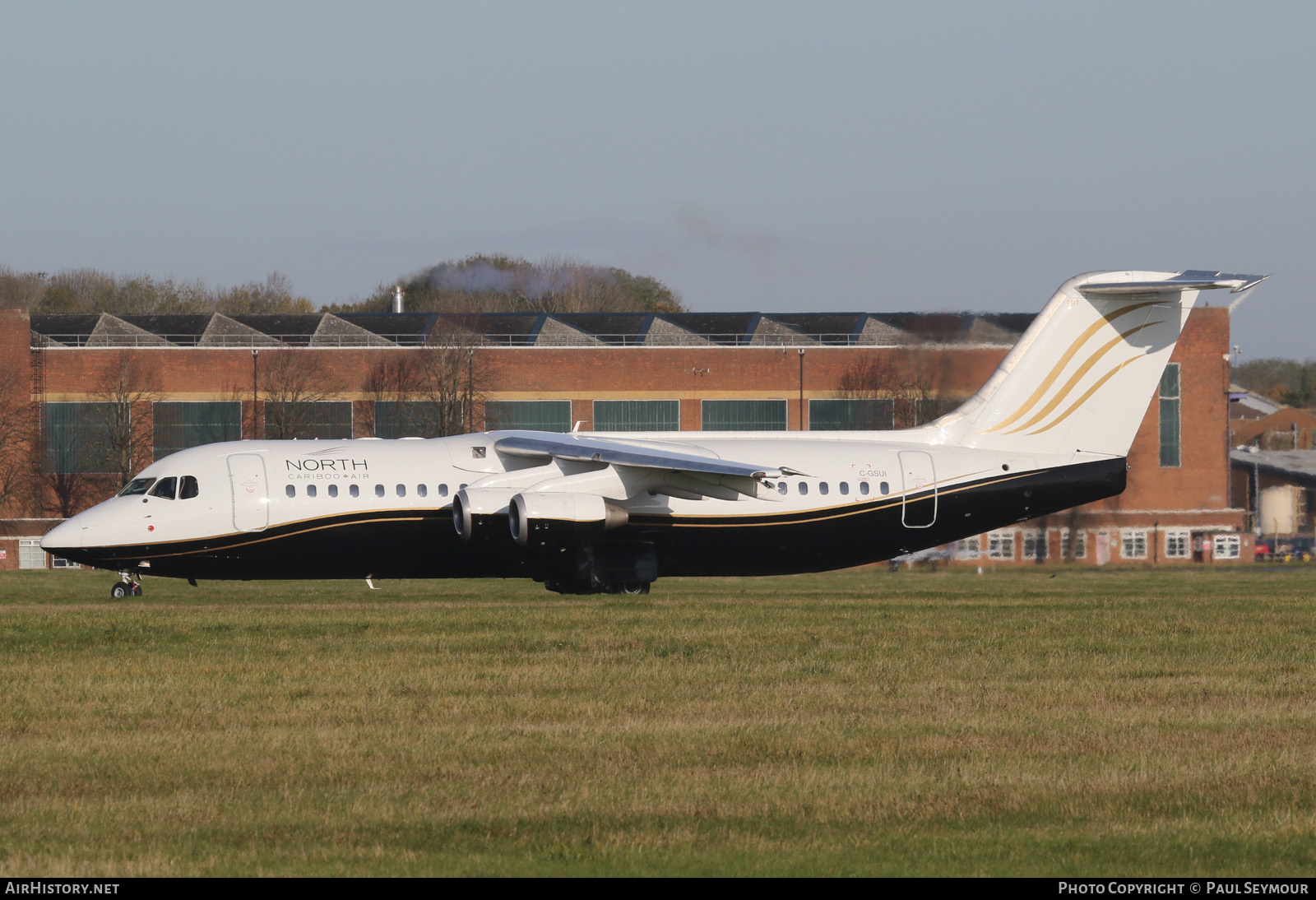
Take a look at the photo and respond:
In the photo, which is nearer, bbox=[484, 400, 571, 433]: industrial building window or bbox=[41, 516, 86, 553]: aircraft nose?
bbox=[41, 516, 86, 553]: aircraft nose

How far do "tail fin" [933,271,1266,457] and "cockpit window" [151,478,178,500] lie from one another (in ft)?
50.3

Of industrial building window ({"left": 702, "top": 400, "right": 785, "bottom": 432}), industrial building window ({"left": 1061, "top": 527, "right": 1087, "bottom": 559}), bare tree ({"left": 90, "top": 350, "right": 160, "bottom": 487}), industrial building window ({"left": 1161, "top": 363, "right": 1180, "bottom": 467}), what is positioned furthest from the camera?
industrial building window ({"left": 1161, "top": 363, "right": 1180, "bottom": 467})

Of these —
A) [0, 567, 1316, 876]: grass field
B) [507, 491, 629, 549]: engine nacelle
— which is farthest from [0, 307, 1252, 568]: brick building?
[0, 567, 1316, 876]: grass field

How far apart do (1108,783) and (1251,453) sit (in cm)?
10174

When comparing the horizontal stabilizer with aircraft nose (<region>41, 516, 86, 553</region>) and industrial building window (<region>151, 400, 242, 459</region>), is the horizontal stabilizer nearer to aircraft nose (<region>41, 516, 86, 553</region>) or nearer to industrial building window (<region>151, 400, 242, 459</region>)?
aircraft nose (<region>41, 516, 86, 553</region>)

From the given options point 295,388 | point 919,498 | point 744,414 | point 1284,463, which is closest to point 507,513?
point 919,498

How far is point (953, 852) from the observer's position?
373 inches

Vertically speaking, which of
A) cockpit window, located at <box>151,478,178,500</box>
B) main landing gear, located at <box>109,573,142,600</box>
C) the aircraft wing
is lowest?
main landing gear, located at <box>109,573,142,600</box>

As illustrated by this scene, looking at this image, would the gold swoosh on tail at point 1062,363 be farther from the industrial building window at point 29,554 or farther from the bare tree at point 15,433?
the bare tree at point 15,433

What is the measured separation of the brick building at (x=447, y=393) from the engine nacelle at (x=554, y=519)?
4223 cm

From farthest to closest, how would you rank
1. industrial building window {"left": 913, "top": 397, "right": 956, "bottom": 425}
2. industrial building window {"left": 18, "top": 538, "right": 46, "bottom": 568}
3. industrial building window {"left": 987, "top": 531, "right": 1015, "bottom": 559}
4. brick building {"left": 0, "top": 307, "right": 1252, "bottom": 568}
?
brick building {"left": 0, "top": 307, "right": 1252, "bottom": 568} → industrial building window {"left": 18, "top": 538, "right": 46, "bottom": 568} → industrial building window {"left": 987, "top": 531, "right": 1015, "bottom": 559} → industrial building window {"left": 913, "top": 397, "right": 956, "bottom": 425}

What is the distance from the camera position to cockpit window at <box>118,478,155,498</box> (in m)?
30.1

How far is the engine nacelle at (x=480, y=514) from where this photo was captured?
1142 inches

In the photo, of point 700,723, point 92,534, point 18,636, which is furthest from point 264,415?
point 700,723
